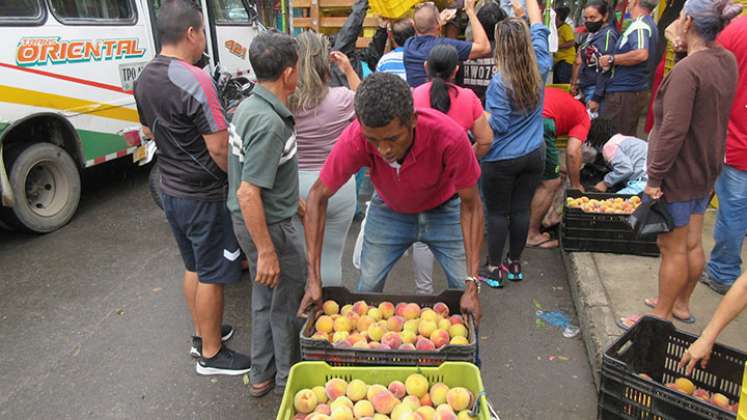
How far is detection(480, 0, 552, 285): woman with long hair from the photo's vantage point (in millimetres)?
3953

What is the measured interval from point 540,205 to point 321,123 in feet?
8.62

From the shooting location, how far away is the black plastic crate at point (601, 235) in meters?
4.71

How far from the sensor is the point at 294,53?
2.86 meters

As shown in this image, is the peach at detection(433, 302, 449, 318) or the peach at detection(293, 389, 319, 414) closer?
the peach at detection(293, 389, 319, 414)

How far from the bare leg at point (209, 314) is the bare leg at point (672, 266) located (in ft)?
8.96

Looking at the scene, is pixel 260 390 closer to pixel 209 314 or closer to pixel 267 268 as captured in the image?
pixel 209 314

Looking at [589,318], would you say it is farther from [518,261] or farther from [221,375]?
[221,375]

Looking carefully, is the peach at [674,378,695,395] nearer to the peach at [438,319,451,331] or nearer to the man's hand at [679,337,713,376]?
the man's hand at [679,337,713,376]

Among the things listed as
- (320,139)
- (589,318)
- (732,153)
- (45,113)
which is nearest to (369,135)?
(320,139)

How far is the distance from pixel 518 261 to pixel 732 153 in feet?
5.76

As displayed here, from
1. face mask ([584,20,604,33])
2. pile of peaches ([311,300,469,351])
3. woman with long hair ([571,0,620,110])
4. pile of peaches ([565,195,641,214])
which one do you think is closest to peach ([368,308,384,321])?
pile of peaches ([311,300,469,351])

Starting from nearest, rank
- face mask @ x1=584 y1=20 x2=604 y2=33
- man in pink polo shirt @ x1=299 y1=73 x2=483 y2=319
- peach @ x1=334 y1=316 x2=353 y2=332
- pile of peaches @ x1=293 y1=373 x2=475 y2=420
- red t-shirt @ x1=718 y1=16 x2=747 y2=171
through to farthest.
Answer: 1. pile of peaches @ x1=293 y1=373 x2=475 y2=420
2. man in pink polo shirt @ x1=299 y1=73 x2=483 y2=319
3. peach @ x1=334 y1=316 x2=353 y2=332
4. red t-shirt @ x1=718 y1=16 x2=747 y2=171
5. face mask @ x1=584 y1=20 x2=604 y2=33

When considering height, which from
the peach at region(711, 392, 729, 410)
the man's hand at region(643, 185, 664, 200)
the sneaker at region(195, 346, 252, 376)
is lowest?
the sneaker at region(195, 346, 252, 376)

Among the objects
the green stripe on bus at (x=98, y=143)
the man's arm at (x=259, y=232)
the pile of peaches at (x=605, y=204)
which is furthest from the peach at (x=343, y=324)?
the green stripe on bus at (x=98, y=143)
